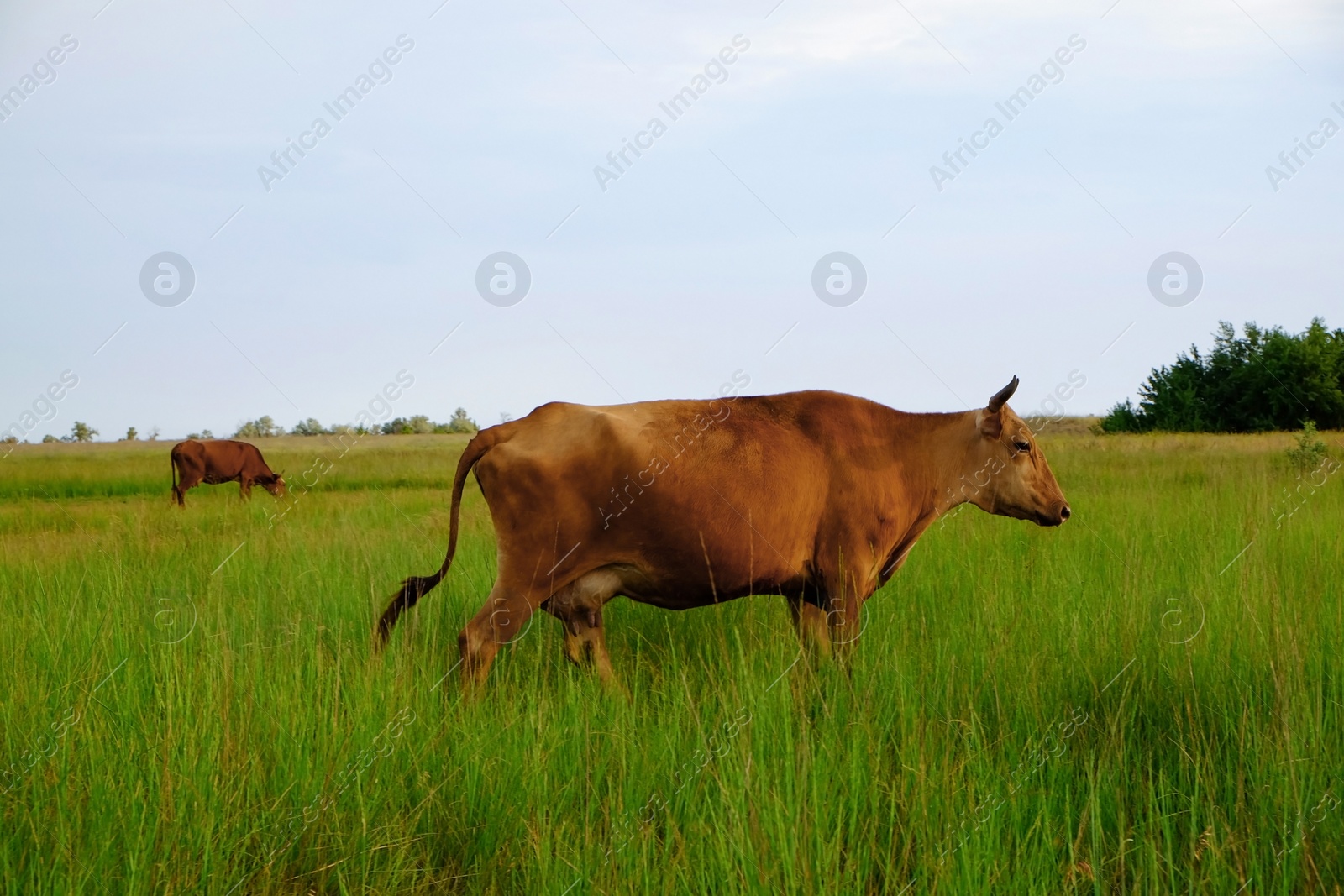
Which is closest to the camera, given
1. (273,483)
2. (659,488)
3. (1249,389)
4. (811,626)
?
(659,488)

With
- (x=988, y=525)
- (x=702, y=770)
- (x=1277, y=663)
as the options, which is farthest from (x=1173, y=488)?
(x=702, y=770)

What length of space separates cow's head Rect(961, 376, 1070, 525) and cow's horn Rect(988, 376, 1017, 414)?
7 cm

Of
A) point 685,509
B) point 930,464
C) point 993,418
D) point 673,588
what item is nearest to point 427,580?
point 673,588

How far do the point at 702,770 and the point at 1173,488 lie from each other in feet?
38.1

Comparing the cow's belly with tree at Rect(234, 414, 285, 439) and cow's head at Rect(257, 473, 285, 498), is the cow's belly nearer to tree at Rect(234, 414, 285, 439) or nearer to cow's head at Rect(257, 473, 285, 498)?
cow's head at Rect(257, 473, 285, 498)

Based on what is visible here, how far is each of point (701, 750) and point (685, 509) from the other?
6.25ft

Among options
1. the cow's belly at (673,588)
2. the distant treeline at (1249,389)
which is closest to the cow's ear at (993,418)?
the cow's belly at (673,588)

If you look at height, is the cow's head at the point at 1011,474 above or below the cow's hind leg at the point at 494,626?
above

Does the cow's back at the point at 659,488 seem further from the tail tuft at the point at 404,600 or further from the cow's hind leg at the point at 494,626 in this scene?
the tail tuft at the point at 404,600

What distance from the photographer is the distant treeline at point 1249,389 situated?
3750 cm

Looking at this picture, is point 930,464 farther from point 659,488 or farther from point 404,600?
point 404,600

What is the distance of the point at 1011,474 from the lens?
6.77 metres

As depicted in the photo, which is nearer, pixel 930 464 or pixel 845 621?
pixel 845 621

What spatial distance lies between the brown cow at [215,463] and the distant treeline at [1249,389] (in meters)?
32.6
